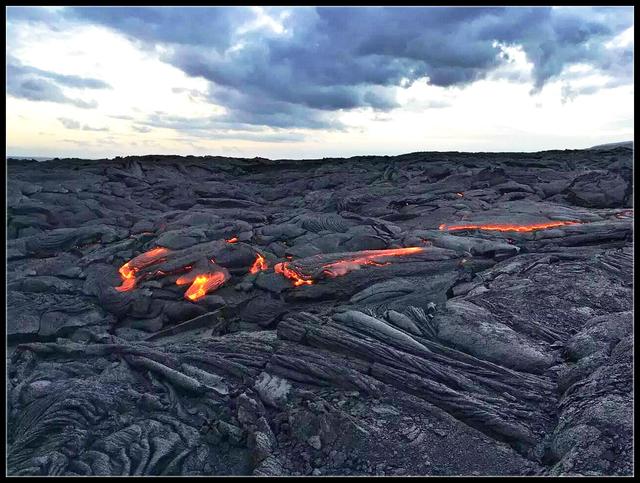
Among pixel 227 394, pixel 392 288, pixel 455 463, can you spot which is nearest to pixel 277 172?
pixel 392 288

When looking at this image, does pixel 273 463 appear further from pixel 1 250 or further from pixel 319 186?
pixel 319 186

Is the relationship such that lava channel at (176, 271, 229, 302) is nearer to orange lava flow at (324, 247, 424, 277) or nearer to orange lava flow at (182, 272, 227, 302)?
orange lava flow at (182, 272, 227, 302)

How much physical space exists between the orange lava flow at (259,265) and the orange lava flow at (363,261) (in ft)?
10.1

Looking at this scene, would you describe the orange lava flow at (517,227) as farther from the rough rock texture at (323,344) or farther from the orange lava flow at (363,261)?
the orange lava flow at (363,261)

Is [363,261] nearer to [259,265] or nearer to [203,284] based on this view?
[259,265]

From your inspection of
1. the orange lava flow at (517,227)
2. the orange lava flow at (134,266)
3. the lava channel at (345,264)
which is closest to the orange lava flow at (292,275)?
the lava channel at (345,264)

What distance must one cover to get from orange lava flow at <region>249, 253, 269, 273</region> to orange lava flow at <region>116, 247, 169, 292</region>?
3.49 metres

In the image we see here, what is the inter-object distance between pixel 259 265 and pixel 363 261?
430 cm

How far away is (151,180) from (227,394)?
26004mm

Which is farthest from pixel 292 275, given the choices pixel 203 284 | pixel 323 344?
pixel 323 344

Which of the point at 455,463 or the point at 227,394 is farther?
the point at 227,394

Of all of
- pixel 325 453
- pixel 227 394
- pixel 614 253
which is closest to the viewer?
pixel 325 453

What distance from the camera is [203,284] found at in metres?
14.9

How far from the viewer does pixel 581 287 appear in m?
12.4
